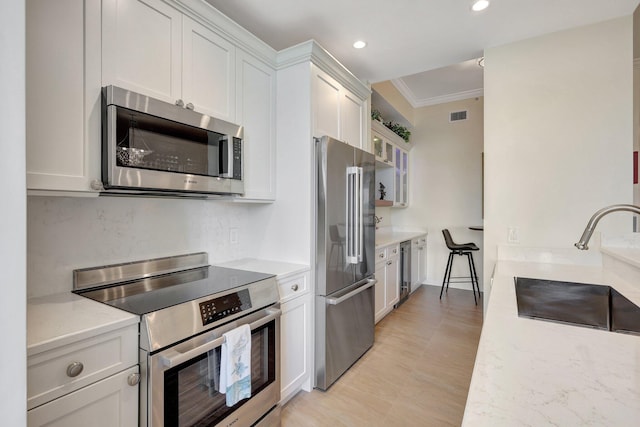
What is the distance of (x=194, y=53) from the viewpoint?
1.70 meters

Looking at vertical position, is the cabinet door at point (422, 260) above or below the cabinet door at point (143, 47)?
below

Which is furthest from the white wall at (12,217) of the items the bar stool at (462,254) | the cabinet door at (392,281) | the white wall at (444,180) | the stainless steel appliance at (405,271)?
the white wall at (444,180)

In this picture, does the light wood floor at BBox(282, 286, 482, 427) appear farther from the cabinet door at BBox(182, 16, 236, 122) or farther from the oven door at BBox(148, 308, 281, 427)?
the cabinet door at BBox(182, 16, 236, 122)

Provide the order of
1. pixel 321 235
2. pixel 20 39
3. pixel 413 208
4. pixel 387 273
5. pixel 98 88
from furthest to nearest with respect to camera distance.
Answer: pixel 413 208 < pixel 387 273 < pixel 321 235 < pixel 98 88 < pixel 20 39

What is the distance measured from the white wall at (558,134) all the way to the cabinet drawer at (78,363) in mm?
2508

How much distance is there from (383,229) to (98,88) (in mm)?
4202

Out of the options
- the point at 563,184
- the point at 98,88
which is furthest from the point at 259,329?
the point at 563,184

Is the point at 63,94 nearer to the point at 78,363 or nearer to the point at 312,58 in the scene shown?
the point at 78,363

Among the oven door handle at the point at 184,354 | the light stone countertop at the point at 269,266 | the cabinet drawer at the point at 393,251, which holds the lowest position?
the oven door handle at the point at 184,354

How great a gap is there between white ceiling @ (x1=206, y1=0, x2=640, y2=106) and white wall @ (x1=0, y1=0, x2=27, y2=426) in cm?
148

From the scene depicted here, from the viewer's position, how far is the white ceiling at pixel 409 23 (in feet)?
6.50

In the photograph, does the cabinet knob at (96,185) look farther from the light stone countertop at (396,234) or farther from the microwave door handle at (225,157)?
the light stone countertop at (396,234)

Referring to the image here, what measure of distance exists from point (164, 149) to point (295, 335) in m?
1.39

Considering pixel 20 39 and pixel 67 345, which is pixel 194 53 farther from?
pixel 67 345
